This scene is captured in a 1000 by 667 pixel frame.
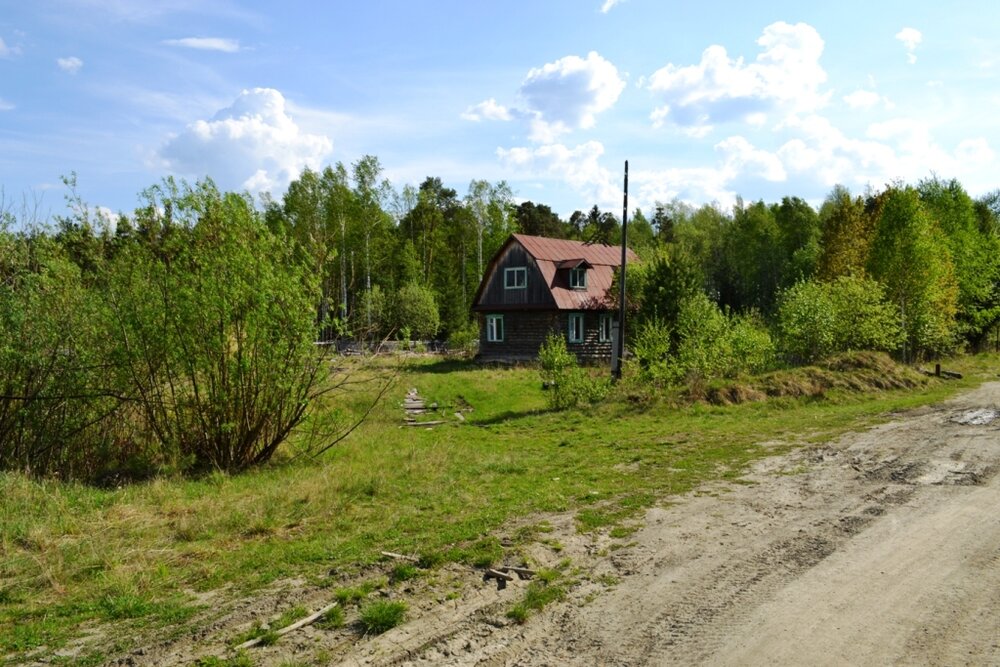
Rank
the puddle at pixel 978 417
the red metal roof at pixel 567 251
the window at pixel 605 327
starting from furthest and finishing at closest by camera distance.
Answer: the window at pixel 605 327
the red metal roof at pixel 567 251
the puddle at pixel 978 417

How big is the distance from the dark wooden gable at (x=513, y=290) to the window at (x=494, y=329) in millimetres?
775

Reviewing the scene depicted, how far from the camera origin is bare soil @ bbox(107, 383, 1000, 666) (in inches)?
209

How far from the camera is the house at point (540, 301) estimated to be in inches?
1423

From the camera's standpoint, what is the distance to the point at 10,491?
990cm

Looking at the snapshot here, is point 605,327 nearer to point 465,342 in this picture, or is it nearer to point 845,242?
point 465,342

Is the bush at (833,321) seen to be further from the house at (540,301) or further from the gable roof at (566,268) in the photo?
the house at (540,301)

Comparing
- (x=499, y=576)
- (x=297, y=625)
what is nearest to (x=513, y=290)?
(x=499, y=576)

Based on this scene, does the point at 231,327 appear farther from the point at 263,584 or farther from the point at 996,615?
the point at 996,615

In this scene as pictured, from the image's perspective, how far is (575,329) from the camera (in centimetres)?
3700

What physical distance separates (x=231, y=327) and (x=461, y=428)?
7.96m

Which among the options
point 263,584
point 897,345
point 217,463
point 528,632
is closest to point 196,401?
point 217,463

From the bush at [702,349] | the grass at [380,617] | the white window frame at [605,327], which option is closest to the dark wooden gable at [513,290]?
the white window frame at [605,327]

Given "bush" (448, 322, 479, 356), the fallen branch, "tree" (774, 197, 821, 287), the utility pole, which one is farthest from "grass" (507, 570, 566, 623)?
"tree" (774, 197, 821, 287)

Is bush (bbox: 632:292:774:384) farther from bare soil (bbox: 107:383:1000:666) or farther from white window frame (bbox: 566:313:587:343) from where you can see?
white window frame (bbox: 566:313:587:343)
